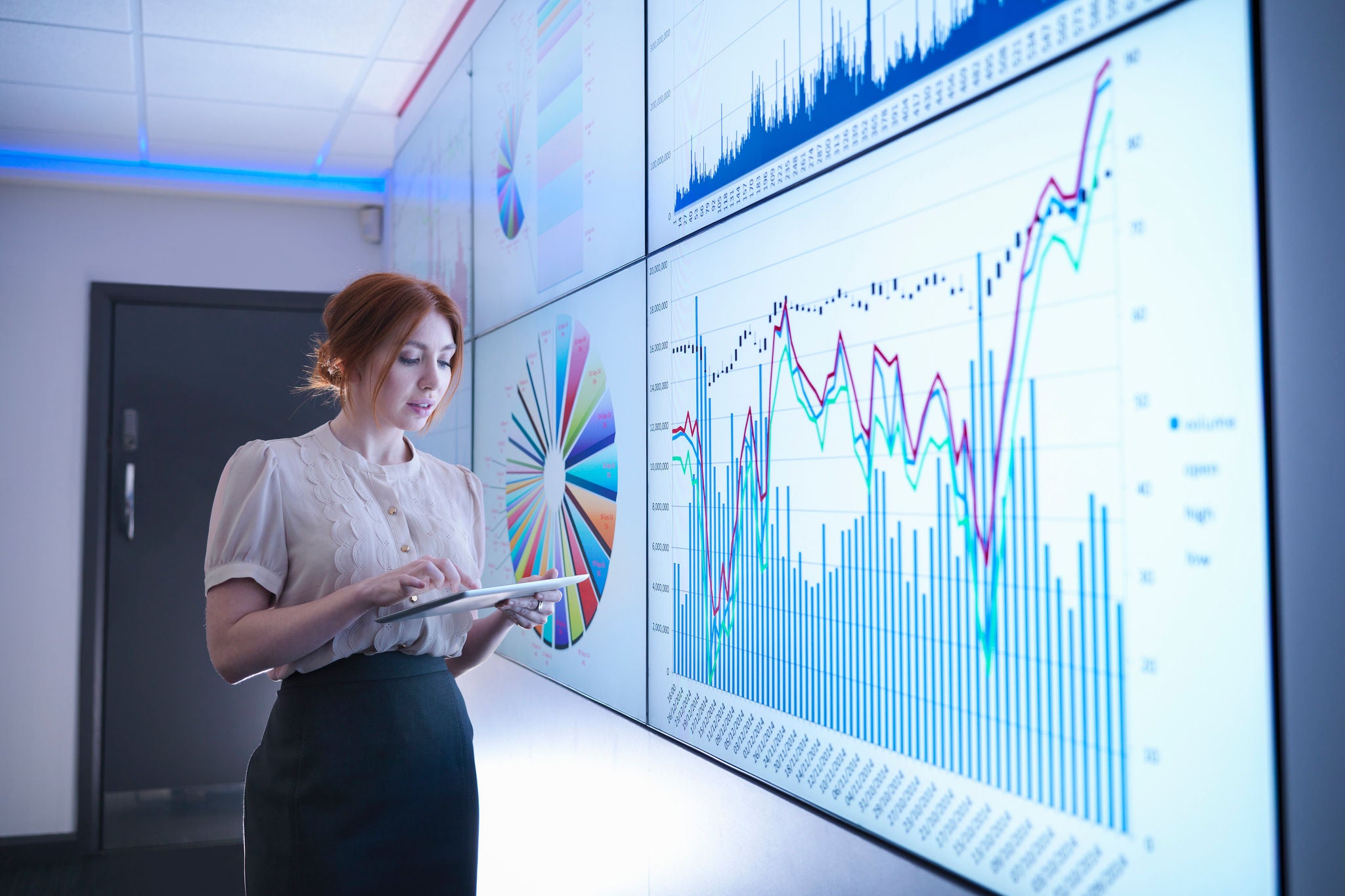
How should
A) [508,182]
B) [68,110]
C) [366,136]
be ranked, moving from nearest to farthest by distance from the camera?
[508,182], [68,110], [366,136]

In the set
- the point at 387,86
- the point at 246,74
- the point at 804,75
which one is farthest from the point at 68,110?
the point at 804,75

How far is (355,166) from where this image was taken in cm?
383

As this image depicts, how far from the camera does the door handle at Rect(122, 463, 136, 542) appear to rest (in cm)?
375

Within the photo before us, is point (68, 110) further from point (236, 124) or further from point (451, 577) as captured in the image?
point (451, 577)

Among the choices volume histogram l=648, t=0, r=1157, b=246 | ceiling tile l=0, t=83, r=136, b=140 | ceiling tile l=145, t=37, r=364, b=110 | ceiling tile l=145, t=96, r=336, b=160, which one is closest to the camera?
volume histogram l=648, t=0, r=1157, b=246

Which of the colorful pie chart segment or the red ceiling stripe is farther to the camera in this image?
the red ceiling stripe

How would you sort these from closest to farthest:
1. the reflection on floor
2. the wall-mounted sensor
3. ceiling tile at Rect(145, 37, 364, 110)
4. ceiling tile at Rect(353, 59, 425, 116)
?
1. ceiling tile at Rect(145, 37, 364, 110)
2. ceiling tile at Rect(353, 59, 425, 116)
3. the reflection on floor
4. the wall-mounted sensor

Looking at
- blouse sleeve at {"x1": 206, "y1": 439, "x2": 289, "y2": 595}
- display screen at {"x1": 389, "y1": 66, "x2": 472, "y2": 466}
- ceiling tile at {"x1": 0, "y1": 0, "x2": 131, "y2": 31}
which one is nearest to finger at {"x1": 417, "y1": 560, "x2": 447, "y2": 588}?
blouse sleeve at {"x1": 206, "y1": 439, "x2": 289, "y2": 595}

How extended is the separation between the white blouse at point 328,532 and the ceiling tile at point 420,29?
1658mm

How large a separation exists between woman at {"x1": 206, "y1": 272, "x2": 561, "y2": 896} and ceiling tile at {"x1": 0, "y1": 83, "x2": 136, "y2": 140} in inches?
91.9

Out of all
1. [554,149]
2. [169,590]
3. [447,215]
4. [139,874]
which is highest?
[447,215]

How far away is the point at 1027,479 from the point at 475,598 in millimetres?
621

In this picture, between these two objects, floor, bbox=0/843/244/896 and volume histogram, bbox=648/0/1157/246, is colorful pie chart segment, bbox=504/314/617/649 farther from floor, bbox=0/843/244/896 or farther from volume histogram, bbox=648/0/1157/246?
floor, bbox=0/843/244/896

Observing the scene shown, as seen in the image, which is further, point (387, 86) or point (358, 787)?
point (387, 86)
